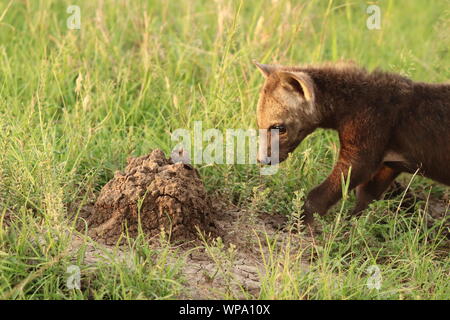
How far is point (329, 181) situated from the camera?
552cm

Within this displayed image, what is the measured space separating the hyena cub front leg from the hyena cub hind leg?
502 mm

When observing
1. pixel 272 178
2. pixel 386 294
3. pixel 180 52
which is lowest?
pixel 386 294

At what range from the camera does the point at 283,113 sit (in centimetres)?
555

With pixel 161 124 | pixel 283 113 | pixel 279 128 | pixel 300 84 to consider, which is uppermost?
pixel 300 84

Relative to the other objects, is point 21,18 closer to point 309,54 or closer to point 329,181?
point 309,54

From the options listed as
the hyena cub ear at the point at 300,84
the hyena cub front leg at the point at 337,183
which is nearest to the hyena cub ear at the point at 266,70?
the hyena cub ear at the point at 300,84

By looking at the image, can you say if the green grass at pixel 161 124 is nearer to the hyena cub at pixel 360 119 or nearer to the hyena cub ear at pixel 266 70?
the hyena cub at pixel 360 119

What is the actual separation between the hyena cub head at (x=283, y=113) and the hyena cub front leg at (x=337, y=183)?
15.6 inches

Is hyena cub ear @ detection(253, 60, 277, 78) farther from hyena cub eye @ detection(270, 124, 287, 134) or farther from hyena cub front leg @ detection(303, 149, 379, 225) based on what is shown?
hyena cub front leg @ detection(303, 149, 379, 225)

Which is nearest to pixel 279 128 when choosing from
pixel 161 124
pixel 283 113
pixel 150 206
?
pixel 283 113

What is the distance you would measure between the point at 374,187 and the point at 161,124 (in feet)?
A: 6.45

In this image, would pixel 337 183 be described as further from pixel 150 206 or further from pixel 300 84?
pixel 150 206
